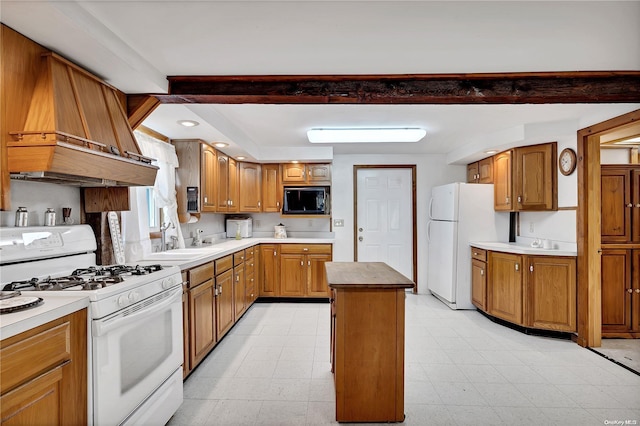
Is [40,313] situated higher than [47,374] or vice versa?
[40,313]

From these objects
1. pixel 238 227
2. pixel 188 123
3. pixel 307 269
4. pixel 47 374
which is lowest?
pixel 307 269

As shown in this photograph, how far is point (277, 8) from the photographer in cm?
150

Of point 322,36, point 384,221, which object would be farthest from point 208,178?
point 384,221

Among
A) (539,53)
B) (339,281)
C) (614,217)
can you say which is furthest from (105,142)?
(614,217)

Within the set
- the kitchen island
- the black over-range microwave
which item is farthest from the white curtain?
the black over-range microwave

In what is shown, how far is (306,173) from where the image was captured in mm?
4867

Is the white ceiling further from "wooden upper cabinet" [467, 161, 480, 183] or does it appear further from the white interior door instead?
the white interior door

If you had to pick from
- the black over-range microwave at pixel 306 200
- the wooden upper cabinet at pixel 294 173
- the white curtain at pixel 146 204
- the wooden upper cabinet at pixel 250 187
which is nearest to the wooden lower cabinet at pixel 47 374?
the white curtain at pixel 146 204

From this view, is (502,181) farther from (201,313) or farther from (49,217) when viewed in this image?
(49,217)

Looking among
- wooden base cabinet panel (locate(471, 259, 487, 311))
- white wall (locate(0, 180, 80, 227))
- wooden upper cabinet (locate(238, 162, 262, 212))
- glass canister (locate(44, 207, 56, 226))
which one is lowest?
wooden base cabinet panel (locate(471, 259, 487, 311))

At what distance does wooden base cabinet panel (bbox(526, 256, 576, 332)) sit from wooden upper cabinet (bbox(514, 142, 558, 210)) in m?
0.66

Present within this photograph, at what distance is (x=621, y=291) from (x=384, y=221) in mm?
2804

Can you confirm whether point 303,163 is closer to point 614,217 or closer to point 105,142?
point 105,142

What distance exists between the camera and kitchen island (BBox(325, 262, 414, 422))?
1948 mm
